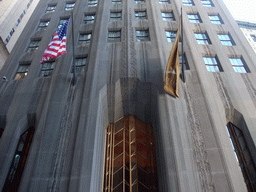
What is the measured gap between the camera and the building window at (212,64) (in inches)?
636

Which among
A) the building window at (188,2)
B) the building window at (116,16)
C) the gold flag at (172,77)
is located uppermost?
the building window at (188,2)

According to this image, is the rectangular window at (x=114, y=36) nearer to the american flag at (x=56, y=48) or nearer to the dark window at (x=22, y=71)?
the american flag at (x=56, y=48)

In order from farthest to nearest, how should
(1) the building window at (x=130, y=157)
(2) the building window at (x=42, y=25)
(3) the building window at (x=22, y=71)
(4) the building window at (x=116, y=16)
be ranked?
1. (2) the building window at (x=42, y=25)
2. (4) the building window at (x=116, y=16)
3. (3) the building window at (x=22, y=71)
4. (1) the building window at (x=130, y=157)

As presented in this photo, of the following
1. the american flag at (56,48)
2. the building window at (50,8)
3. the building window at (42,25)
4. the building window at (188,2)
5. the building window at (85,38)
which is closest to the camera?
the american flag at (56,48)

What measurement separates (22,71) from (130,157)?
1228cm

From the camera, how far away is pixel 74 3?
24.8m

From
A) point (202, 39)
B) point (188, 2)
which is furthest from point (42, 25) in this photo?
point (188, 2)

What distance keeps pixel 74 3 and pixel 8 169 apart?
843 inches

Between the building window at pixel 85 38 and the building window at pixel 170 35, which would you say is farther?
the building window at pixel 85 38

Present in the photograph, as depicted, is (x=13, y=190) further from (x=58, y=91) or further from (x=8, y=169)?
(x=58, y=91)

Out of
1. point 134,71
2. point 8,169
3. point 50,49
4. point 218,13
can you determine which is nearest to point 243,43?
point 218,13

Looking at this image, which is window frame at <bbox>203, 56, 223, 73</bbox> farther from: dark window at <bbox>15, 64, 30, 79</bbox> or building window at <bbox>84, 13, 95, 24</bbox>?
dark window at <bbox>15, 64, 30, 79</bbox>

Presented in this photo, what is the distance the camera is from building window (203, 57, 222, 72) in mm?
16156

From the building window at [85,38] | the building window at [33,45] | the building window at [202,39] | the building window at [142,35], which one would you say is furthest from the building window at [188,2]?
the building window at [33,45]
